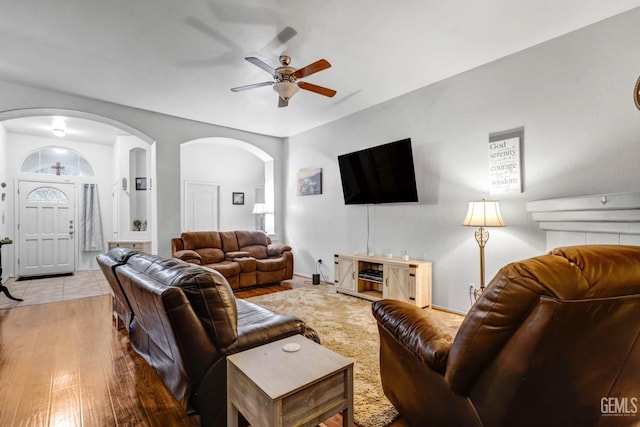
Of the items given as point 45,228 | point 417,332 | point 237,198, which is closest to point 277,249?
point 237,198

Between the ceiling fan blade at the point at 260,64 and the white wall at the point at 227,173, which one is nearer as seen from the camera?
the ceiling fan blade at the point at 260,64

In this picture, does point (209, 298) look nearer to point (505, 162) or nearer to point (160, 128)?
point (505, 162)

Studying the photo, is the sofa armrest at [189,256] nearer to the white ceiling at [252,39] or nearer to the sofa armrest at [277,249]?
the sofa armrest at [277,249]

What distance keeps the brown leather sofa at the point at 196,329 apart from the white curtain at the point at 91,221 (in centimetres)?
652

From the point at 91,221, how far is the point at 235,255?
4223 mm

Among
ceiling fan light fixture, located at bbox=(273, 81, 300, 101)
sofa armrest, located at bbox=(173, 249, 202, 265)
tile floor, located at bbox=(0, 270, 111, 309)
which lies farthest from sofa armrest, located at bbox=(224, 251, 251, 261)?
ceiling fan light fixture, located at bbox=(273, 81, 300, 101)

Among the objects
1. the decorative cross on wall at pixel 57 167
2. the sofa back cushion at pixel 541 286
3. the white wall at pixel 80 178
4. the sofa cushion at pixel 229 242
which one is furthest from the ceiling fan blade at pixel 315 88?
the decorative cross on wall at pixel 57 167

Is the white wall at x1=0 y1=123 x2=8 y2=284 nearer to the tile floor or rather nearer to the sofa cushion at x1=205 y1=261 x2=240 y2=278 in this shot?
the tile floor

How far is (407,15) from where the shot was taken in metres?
2.55

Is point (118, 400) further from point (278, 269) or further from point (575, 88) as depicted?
point (575, 88)

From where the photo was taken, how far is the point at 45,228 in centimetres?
643

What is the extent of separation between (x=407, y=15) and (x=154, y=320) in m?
2.94

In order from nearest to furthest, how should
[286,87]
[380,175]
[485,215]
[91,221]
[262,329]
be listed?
[262,329] < [485,215] < [286,87] < [380,175] < [91,221]

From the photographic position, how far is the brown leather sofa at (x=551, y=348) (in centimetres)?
90
